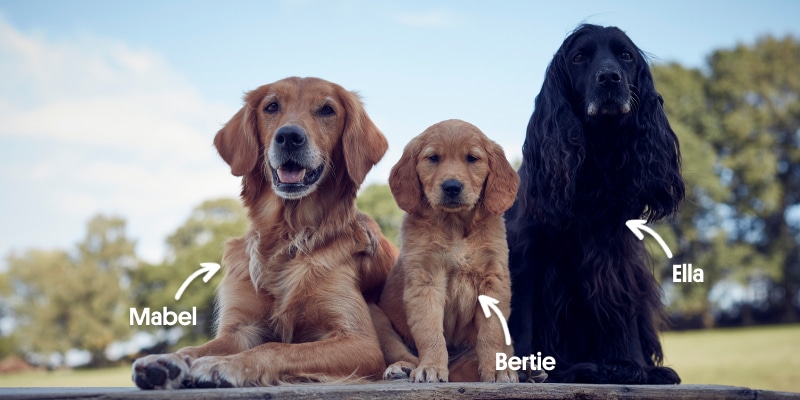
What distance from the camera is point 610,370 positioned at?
3605mm

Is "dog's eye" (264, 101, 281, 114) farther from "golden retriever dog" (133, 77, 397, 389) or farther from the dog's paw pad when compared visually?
the dog's paw pad

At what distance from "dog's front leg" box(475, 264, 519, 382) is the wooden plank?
280 mm

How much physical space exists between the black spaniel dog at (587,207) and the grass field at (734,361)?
12239 mm

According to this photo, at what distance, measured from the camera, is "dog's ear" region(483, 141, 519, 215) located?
3.54 m

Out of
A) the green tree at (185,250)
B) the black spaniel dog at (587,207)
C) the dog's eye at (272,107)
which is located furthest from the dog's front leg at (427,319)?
the green tree at (185,250)

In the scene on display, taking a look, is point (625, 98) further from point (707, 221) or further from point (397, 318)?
point (707, 221)

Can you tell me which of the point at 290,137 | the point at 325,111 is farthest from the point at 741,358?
the point at 290,137

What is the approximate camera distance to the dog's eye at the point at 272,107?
3.67 metres

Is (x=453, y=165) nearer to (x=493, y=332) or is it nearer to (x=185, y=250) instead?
(x=493, y=332)

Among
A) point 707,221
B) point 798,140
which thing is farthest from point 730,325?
point 798,140

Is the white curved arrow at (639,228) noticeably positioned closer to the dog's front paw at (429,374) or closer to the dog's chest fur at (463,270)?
the dog's chest fur at (463,270)

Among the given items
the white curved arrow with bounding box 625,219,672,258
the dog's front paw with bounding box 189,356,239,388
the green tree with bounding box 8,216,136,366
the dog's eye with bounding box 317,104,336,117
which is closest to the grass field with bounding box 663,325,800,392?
the white curved arrow with bounding box 625,219,672,258

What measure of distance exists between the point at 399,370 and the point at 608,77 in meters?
1.68

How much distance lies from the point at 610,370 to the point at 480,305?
2.46 ft
